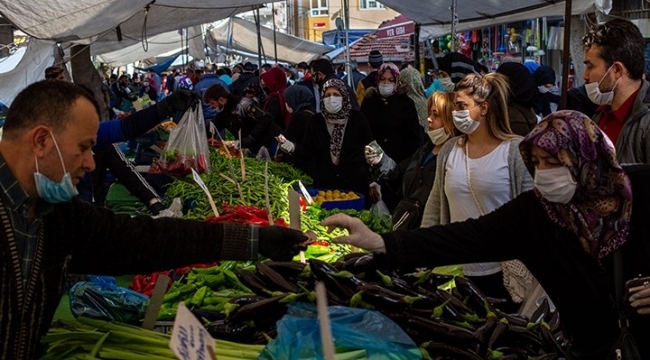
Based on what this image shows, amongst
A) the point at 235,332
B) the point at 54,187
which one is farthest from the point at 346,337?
the point at 54,187

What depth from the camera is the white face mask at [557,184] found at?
9.98ft

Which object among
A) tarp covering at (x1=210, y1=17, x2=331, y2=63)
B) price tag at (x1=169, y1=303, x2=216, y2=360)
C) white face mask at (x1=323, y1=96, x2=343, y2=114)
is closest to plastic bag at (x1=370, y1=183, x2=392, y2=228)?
→ white face mask at (x1=323, y1=96, x2=343, y2=114)

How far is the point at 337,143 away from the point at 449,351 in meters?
4.88

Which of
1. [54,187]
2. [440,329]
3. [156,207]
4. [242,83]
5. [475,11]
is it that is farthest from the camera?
[242,83]

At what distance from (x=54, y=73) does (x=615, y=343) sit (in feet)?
19.2

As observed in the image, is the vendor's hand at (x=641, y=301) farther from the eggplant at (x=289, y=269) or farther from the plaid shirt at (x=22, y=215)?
the plaid shirt at (x=22, y=215)

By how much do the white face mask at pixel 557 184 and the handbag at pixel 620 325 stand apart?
0.25 meters

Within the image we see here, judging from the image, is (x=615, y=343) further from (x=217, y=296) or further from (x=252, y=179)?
(x=252, y=179)

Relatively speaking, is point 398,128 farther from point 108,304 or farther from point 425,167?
point 108,304

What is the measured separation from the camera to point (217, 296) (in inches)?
172

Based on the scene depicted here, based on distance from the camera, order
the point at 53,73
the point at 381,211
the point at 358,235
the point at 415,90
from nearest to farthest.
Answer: the point at 358,235 < the point at 381,211 < the point at 53,73 < the point at 415,90

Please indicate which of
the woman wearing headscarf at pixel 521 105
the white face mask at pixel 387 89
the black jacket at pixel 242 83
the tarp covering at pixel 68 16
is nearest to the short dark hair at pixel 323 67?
the white face mask at pixel 387 89

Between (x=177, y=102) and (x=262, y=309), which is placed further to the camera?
(x=177, y=102)

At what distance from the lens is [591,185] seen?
3.04 meters
